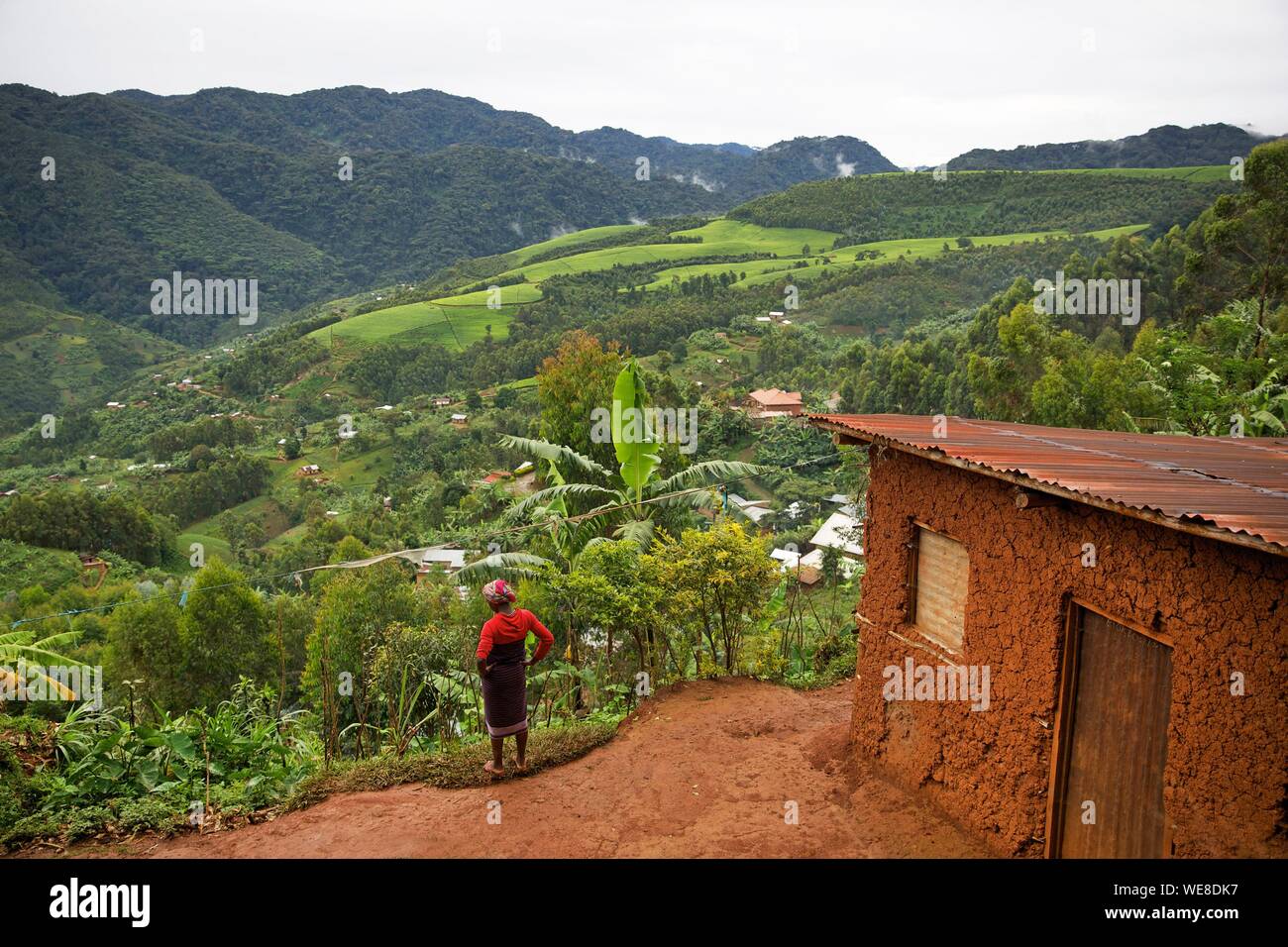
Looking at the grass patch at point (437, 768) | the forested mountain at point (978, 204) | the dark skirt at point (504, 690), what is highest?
the forested mountain at point (978, 204)

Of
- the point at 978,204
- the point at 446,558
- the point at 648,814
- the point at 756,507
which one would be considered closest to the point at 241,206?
the point at 978,204

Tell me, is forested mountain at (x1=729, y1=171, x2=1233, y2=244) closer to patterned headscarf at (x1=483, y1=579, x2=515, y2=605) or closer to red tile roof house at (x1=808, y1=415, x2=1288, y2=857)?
red tile roof house at (x1=808, y1=415, x2=1288, y2=857)

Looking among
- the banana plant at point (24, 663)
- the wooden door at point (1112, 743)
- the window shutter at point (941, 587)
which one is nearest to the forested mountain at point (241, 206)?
Result: the banana plant at point (24, 663)

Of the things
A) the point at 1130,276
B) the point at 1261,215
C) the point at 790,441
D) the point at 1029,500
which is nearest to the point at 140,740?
the point at 1029,500

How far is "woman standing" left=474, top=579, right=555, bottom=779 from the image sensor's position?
584cm

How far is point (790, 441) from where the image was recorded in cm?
3678

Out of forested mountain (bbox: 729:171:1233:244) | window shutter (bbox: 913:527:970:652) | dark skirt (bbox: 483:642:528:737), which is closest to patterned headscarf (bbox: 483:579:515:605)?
dark skirt (bbox: 483:642:528:737)

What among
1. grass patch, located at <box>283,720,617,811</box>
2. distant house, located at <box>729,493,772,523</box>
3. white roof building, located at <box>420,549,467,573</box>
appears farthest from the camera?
distant house, located at <box>729,493,772,523</box>

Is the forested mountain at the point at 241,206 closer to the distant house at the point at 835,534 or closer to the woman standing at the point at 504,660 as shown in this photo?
the distant house at the point at 835,534

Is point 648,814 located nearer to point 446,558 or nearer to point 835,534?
point 446,558

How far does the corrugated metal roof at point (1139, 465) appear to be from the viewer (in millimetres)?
3771

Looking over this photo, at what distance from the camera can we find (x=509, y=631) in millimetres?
5863

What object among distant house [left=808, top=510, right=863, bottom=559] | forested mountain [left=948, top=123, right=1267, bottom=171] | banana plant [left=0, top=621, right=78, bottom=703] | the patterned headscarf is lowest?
distant house [left=808, top=510, right=863, bottom=559]

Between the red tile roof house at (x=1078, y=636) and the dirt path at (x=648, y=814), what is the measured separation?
0.43m
